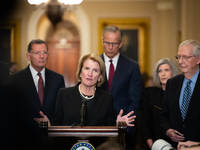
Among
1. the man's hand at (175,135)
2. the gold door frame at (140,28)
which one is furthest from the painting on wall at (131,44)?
the man's hand at (175,135)

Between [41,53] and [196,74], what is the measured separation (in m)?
1.60

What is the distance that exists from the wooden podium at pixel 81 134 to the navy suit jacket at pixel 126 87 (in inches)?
41.1

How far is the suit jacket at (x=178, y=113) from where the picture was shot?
2656 millimetres

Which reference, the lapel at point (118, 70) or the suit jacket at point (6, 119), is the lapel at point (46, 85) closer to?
the lapel at point (118, 70)

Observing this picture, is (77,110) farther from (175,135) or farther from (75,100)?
(175,135)

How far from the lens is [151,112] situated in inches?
131

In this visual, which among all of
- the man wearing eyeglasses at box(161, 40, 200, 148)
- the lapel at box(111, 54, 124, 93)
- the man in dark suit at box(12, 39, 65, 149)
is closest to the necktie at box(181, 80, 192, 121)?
the man wearing eyeglasses at box(161, 40, 200, 148)

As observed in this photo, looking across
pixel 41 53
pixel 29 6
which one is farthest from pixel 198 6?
pixel 29 6

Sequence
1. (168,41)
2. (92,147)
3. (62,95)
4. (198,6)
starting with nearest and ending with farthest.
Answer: (92,147) → (62,95) → (198,6) → (168,41)

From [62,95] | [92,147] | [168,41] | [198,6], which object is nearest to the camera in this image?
[92,147]

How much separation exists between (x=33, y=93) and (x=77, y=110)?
63 cm

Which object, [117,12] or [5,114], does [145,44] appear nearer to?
[117,12]

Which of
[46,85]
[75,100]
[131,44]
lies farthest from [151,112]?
[131,44]

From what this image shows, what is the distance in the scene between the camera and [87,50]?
9.20 meters
